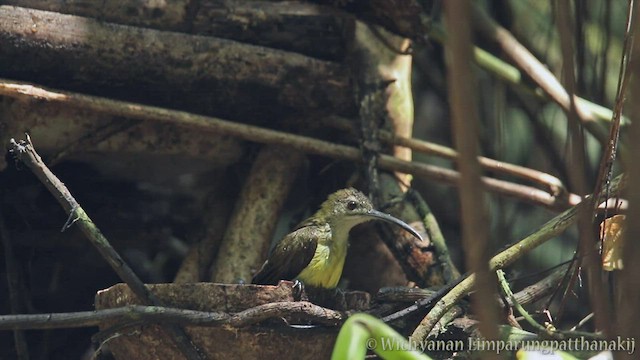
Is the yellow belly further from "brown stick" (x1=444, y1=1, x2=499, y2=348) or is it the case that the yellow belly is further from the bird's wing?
"brown stick" (x1=444, y1=1, x2=499, y2=348)

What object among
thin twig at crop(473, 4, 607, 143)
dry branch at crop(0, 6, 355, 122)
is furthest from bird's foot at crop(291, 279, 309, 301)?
thin twig at crop(473, 4, 607, 143)

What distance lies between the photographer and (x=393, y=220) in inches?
193

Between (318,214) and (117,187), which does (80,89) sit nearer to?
(117,187)

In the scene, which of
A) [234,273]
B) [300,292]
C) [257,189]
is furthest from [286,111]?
[300,292]

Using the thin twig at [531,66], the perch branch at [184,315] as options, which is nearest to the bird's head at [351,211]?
the thin twig at [531,66]

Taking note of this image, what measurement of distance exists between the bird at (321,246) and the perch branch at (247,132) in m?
0.26

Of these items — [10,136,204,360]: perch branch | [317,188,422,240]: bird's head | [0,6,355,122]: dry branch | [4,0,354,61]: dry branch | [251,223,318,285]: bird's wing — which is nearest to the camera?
[10,136,204,360]: perch branch

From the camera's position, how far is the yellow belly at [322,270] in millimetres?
4520

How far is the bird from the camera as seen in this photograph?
14.8 feet

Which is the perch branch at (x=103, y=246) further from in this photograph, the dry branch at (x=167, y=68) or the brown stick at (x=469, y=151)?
the brown stick at (x=469, y=151)

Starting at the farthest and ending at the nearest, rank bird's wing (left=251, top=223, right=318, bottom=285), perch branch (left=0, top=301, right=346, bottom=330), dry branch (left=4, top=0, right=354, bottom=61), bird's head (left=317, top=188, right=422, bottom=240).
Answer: bird's head (left=317, top=188, right=422, bottom=240)
dry branch (left=4, top=0, right=354, bottom=61)
bird's wing (left=251, top=223, right=318, bottom=285)
perch branch (left=0, top=301, right=346, bottom=330)

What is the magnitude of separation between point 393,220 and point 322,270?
0.54 meters

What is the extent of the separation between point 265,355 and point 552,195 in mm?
2095

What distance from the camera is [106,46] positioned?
14.6ft
